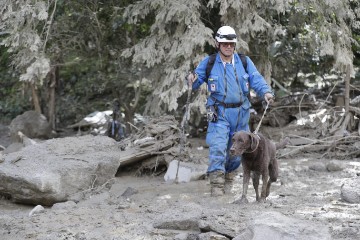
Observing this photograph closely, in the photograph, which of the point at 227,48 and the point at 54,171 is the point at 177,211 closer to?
the point at 54,171

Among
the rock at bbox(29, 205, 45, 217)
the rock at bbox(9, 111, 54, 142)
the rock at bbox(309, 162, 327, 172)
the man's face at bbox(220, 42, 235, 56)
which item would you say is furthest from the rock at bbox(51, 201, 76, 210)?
the rock at bbox(9, 111, 54, 142)

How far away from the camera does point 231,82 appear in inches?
261

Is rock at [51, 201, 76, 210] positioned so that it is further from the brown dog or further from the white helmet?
the white helmet

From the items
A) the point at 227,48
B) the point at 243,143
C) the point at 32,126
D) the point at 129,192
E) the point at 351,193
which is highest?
the point at 227,48

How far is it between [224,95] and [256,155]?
0.91m

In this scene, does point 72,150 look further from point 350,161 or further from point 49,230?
point 350,161

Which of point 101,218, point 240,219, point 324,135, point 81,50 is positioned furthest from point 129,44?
point 240,219

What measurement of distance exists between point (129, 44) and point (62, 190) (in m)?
5.26

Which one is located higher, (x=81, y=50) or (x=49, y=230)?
(x=81, y=50)

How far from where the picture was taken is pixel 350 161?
916 centimetres

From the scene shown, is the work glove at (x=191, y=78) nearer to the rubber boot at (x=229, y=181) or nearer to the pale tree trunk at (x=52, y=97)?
the rubber boot at (x=229, y=181)

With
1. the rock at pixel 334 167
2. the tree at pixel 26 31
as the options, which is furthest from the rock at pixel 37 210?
the rock at pixel 334 167

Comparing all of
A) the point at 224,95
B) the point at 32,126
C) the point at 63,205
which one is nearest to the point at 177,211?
the point at 63,205

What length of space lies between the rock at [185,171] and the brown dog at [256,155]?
184cm
